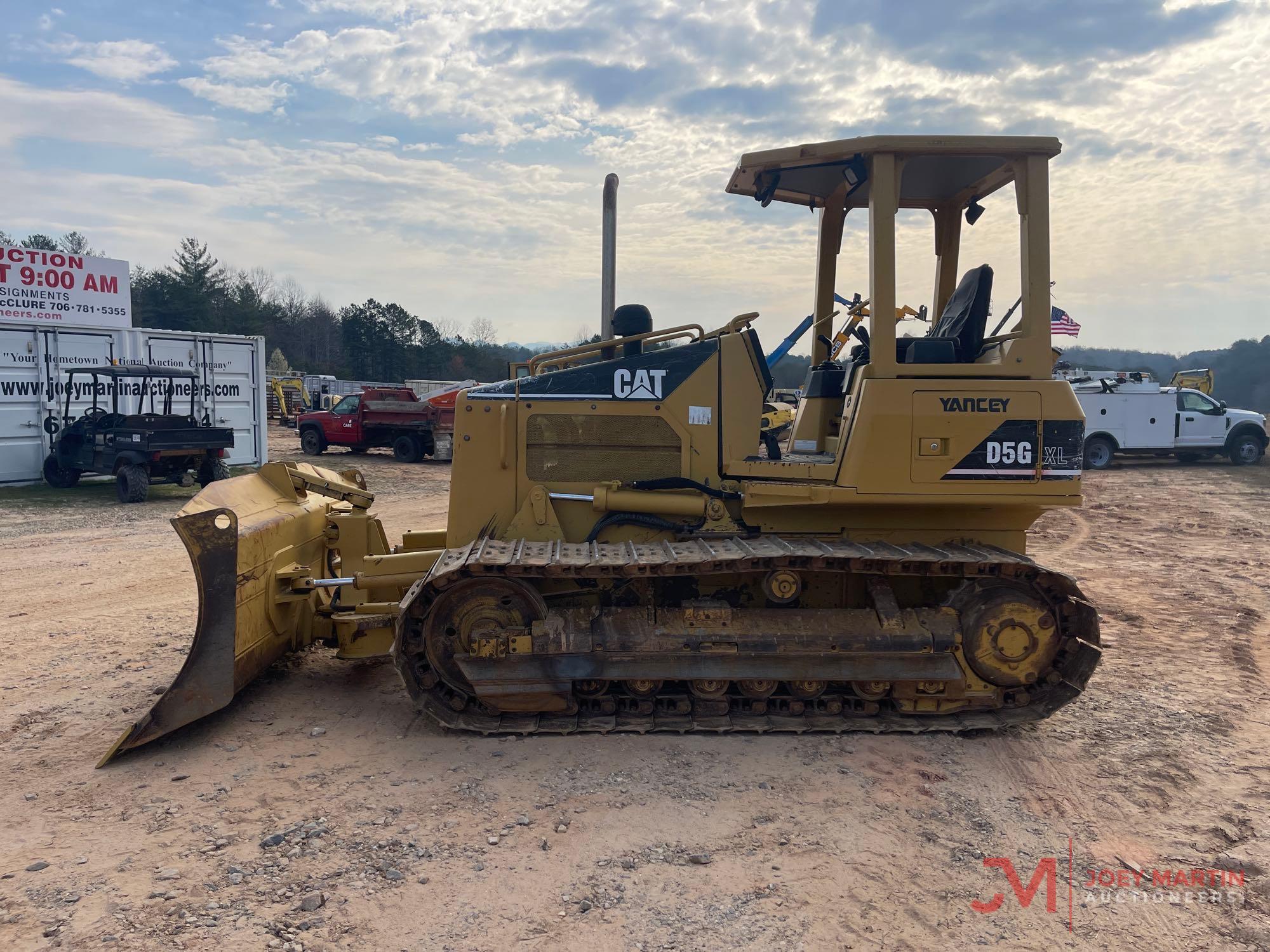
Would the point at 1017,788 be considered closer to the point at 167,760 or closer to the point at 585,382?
the point at 585,382

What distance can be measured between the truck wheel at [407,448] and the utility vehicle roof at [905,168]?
19.1 metres

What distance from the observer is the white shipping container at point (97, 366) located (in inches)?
631

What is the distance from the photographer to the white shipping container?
631 inches

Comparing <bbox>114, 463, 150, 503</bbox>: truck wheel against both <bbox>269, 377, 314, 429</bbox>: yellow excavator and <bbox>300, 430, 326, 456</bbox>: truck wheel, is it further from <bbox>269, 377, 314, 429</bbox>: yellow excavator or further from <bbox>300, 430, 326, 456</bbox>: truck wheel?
<bbox>269, 377, 314, 429</bbox>: yellow excavator

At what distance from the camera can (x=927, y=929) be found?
310 cm

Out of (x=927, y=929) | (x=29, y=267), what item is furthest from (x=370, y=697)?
(x=29, y=267)

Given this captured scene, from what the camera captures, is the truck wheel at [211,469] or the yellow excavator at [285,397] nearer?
the truck wheel at [211,469]

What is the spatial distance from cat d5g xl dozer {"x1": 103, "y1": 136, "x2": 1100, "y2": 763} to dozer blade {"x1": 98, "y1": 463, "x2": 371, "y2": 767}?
0.02 metres

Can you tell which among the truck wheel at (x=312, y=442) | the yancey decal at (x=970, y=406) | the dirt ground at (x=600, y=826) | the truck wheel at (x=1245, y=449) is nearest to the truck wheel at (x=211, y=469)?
the truck wheel at (x=312, y=442)

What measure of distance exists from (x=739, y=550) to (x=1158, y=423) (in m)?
22.8

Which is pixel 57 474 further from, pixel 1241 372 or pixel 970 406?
pixel 1241 372

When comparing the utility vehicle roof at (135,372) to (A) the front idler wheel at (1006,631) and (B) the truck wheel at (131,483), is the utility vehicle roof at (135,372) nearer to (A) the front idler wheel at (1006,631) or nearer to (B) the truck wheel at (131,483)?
(B) the truck wheel at (131,483)

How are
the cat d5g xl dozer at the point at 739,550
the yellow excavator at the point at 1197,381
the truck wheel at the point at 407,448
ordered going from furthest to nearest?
the yellow excavator at the point at 1197,381
the truck wheel at the point at 407,448
the cat d5g xl dozer at the point at 739,550

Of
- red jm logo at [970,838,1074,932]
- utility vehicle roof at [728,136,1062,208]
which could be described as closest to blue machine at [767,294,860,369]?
utility vehicle roof at [728,136,1062,208]
